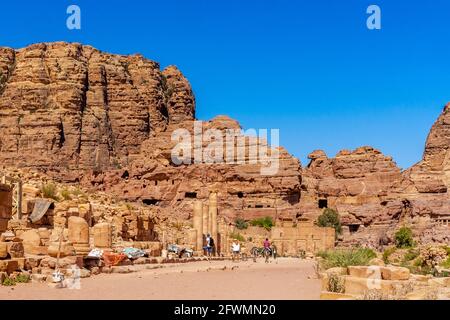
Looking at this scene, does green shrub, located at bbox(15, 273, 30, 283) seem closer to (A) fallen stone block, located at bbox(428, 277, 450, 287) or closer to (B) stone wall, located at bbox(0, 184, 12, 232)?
(B) stone wall, located at bbox(0, 184, 12, 232)

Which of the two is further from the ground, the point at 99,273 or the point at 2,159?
the point at 2,159

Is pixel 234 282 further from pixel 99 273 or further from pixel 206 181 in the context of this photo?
pixel 206 181

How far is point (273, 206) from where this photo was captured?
7762 cm

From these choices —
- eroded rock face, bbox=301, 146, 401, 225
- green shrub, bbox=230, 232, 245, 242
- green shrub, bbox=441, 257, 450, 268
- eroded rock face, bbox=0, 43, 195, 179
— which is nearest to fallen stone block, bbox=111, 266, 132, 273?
green shrub, bbox=441, 257, 450, 268

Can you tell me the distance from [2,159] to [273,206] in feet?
118

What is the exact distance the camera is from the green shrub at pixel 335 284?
14.4 m

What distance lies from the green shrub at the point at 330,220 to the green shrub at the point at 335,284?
2270 inches

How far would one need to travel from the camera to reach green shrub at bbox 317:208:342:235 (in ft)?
239

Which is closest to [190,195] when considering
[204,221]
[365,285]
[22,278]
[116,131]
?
[116,131]

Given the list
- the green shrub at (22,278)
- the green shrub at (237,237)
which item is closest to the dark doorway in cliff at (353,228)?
the green shrub at (237,237)

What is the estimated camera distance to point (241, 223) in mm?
71875

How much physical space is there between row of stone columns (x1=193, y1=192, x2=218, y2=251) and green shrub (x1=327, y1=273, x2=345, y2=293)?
25.8 meters

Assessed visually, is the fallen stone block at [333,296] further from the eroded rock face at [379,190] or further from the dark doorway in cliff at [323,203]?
the dark doorway in cliff at [323,203]
